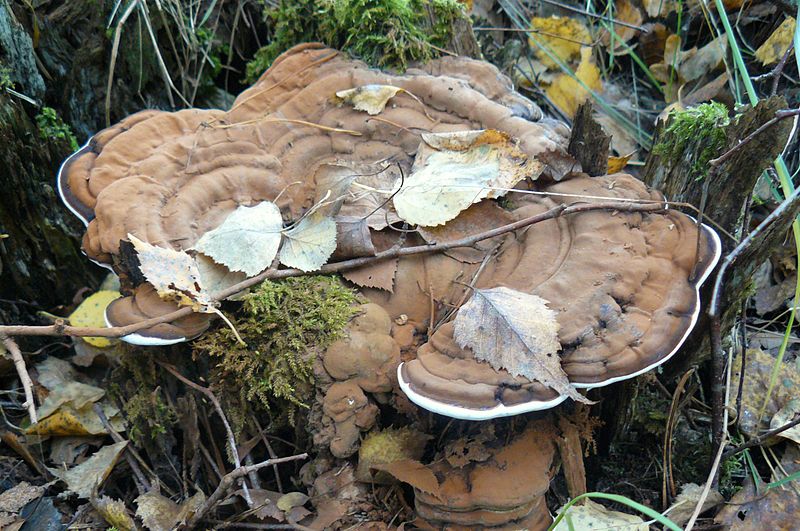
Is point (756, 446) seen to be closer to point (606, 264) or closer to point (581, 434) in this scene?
point (581, 434)

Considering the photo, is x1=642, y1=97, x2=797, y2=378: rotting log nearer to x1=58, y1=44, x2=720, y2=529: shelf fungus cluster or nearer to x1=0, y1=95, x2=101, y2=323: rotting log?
x1=58, y1=44, x2=720, y2=529: shelf fungus cluster

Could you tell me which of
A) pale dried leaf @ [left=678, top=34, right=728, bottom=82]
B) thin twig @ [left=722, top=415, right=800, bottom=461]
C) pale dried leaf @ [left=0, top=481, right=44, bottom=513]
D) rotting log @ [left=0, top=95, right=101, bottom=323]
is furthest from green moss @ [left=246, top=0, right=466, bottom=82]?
pale dried leaf @ [left=0, top=481, right=44, bottom=513]

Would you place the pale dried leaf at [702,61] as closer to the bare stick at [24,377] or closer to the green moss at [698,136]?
the green moss at [698,136]

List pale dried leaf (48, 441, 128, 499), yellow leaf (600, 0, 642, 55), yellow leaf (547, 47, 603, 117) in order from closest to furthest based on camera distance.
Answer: pale dried leaf (48, 441, 128, 499) → yellow leaf (547, 47, 603, 117) → yellow leaf (600, 0, 642, 55)

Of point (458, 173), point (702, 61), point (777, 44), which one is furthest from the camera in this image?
point (702, 61)

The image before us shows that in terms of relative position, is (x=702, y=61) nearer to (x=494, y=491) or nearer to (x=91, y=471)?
(x=494, y=491)

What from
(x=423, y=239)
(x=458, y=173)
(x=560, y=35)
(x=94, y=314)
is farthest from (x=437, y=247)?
(x=560, y=35)

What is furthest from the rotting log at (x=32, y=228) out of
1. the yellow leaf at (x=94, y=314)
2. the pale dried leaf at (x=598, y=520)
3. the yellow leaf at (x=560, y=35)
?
the yellow leaf at (x=560, y=35)
